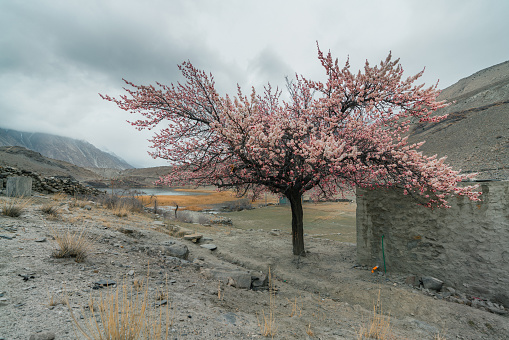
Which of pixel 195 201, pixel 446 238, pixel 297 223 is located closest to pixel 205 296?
pixel 297 223

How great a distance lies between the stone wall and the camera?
5.15 meters

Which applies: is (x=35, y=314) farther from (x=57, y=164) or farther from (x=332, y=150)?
(x=57, y=164)

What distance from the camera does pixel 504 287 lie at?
16.5 feet

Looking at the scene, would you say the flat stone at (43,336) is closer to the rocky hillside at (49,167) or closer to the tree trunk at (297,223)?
the tree trunk at (297,223)

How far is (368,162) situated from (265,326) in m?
5.94

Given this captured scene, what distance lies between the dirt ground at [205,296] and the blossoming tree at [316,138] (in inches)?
88.1

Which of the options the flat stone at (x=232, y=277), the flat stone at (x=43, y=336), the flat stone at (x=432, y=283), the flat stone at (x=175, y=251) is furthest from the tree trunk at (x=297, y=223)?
the flat stone at (x=43, y=336)

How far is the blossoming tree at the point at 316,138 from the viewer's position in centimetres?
599

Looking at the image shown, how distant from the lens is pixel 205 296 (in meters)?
4.04

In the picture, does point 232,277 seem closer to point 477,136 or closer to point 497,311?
point 497,311

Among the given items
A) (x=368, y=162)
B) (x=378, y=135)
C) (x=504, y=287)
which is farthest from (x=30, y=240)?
(x=504, y=287)

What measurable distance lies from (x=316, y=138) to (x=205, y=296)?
503 cm

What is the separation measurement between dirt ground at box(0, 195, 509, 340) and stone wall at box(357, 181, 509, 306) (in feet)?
2.10

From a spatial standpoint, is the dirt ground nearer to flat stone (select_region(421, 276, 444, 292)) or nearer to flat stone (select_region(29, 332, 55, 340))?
flat stone (select_region(29, 332, 55, 340))
